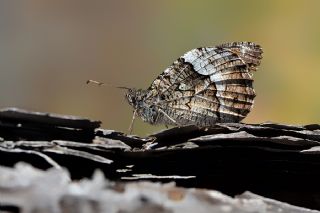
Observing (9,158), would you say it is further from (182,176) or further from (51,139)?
(182,176)

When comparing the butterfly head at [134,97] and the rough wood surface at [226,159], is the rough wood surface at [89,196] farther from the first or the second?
the butterfly head at [134,97]

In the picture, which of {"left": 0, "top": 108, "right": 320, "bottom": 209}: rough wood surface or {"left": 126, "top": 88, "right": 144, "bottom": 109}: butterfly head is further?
{"left": 126, "top": 88, "right": 144, "bottom": 109}: butterfly head

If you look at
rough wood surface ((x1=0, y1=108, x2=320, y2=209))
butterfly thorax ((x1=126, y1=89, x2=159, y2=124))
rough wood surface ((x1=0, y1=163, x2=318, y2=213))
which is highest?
butterfly thorax ((x1=126, y1=89, x2=159, y2=124))

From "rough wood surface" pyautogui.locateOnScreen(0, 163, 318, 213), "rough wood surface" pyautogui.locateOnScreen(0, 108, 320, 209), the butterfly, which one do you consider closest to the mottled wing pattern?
the butterfly

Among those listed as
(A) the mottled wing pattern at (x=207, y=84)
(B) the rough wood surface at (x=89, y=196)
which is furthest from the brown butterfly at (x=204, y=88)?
(B) the rough wood surface at (x=89, y=196)

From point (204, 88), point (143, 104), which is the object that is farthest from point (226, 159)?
point (143, 104)

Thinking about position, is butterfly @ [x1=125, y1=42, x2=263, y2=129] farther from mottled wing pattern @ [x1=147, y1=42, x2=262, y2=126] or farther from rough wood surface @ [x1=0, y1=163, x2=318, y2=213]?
rough wood surface @ [x1=0, y1=163, x2=318, y2=213]
